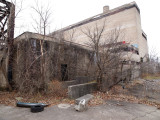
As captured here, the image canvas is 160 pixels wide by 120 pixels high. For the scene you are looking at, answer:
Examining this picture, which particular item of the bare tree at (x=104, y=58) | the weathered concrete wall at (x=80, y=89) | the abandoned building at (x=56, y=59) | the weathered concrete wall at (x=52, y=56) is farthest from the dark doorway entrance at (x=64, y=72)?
the bare tree at (x=104, y=58)

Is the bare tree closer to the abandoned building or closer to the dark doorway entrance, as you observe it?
the abandoned building

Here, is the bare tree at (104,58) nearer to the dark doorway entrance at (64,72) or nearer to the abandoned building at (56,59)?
the abandoned building at (56,59)

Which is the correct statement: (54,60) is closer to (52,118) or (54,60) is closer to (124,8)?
(52,118)

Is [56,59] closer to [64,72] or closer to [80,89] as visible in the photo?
[64,72]

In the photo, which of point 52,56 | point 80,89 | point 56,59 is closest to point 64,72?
point 56,59

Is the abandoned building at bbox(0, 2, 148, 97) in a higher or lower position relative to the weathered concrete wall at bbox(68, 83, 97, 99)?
higher

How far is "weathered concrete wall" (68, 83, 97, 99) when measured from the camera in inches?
229

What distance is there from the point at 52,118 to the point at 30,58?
4.85 metres

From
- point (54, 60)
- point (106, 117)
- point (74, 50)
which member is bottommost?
point (106, 117)

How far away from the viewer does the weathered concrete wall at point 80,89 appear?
582 centimetres

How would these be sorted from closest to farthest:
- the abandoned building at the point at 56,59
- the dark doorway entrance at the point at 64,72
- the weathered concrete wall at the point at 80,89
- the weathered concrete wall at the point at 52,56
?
the weathered concrete wall at the point at 80,89 → the abandoned building at the point at 56,59 → the weathered concrete wall at the point at 52,56 → the dark doorway entrance at the point at 64,72

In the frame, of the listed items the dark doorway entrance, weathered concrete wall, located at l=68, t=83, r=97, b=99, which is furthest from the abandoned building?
weathered concrete wall, located at l=68, t=83, r=97, b=99

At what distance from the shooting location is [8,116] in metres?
3.77

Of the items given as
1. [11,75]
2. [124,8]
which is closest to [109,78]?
[11,75]
